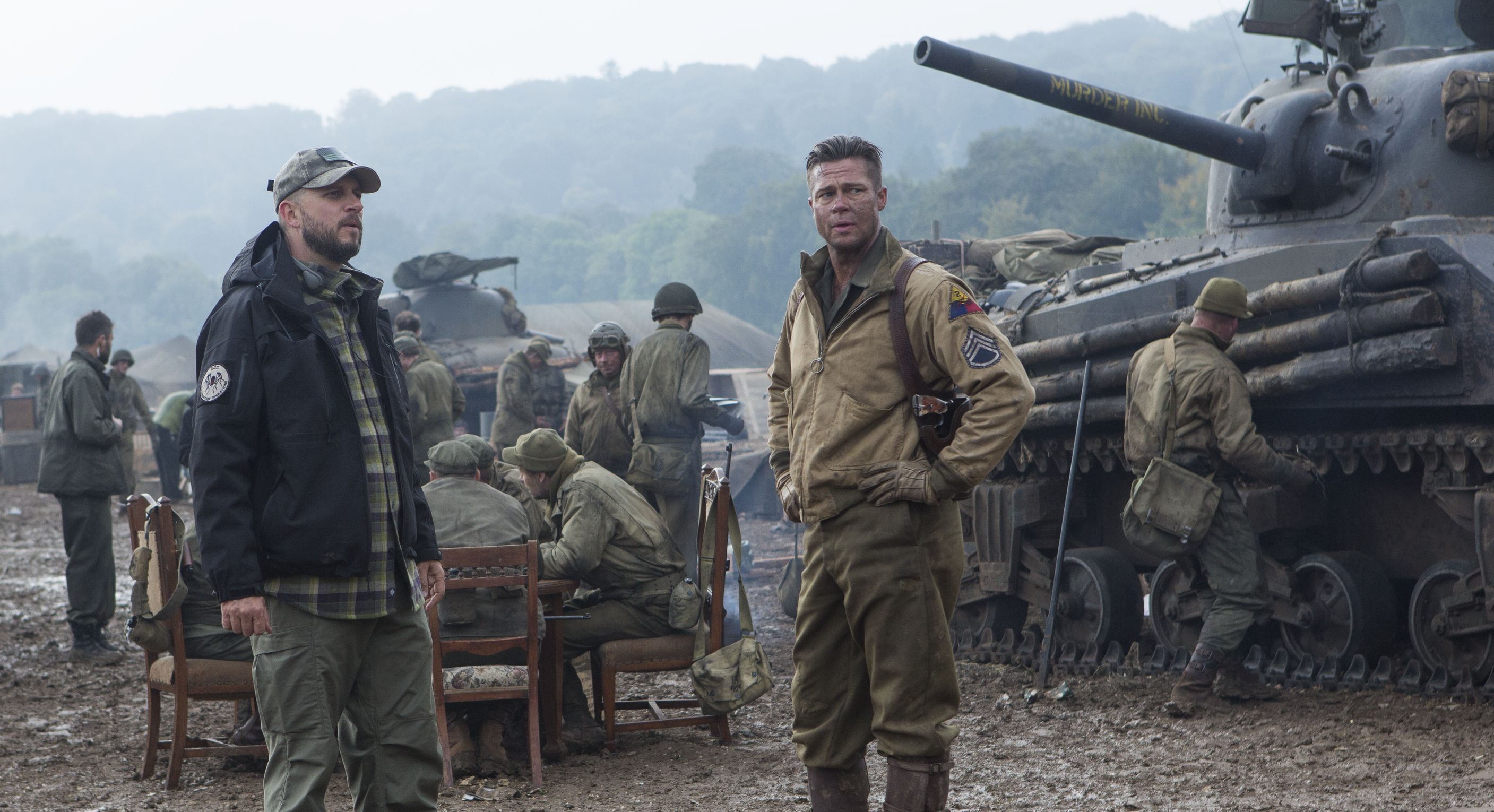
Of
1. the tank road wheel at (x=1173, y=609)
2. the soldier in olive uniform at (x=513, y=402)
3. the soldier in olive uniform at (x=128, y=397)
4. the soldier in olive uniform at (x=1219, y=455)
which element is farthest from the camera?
the soldier in olive uniform at (x=128, y=397)

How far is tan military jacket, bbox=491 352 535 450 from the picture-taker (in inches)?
477

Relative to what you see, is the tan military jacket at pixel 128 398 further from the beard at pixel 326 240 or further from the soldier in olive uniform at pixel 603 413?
the beard at pixel 326 240

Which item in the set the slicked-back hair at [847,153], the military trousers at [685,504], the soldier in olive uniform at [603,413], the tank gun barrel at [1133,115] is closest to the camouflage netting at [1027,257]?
the tank gun barrel at [1133,115]

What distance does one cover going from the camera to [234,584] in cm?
354

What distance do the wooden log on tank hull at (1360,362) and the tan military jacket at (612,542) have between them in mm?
1689

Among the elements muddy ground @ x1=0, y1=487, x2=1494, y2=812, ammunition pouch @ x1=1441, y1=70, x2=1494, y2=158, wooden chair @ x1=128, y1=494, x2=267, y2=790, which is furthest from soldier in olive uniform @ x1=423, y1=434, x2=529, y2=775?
ammunition pouch @ x1=1441, y1=70, x2=1494, y2=158

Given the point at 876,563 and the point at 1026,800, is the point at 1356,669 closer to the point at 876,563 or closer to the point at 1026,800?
the point at 1026,800

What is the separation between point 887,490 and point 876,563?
20 cm

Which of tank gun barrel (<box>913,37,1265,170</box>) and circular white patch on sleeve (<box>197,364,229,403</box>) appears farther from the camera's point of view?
tank gun barrel (<box>913,37,1265,170</box>)

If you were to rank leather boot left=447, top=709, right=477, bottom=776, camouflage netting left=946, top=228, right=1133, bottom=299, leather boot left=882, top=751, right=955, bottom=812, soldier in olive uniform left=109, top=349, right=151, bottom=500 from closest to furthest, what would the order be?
leather boot left=882, top=751, right=955, bottom=812 < leather boot left=447, top=709, right=477, bottom=776 < camouflage netting left=946, top=228, right=1133, bottom=299 < soldier in olive uniform left=109, top=349, right=151, bottom=500

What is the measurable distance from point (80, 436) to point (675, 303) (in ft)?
Answer: 12.2

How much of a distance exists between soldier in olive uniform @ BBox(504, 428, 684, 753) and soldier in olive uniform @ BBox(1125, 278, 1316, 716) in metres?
2.50

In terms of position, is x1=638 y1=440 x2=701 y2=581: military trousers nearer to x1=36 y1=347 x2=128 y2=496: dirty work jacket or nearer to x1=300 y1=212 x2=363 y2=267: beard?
x1=36 y1=347 x2=128 y2=496: dirty work jacket

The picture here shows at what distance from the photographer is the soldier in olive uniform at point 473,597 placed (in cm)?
571
